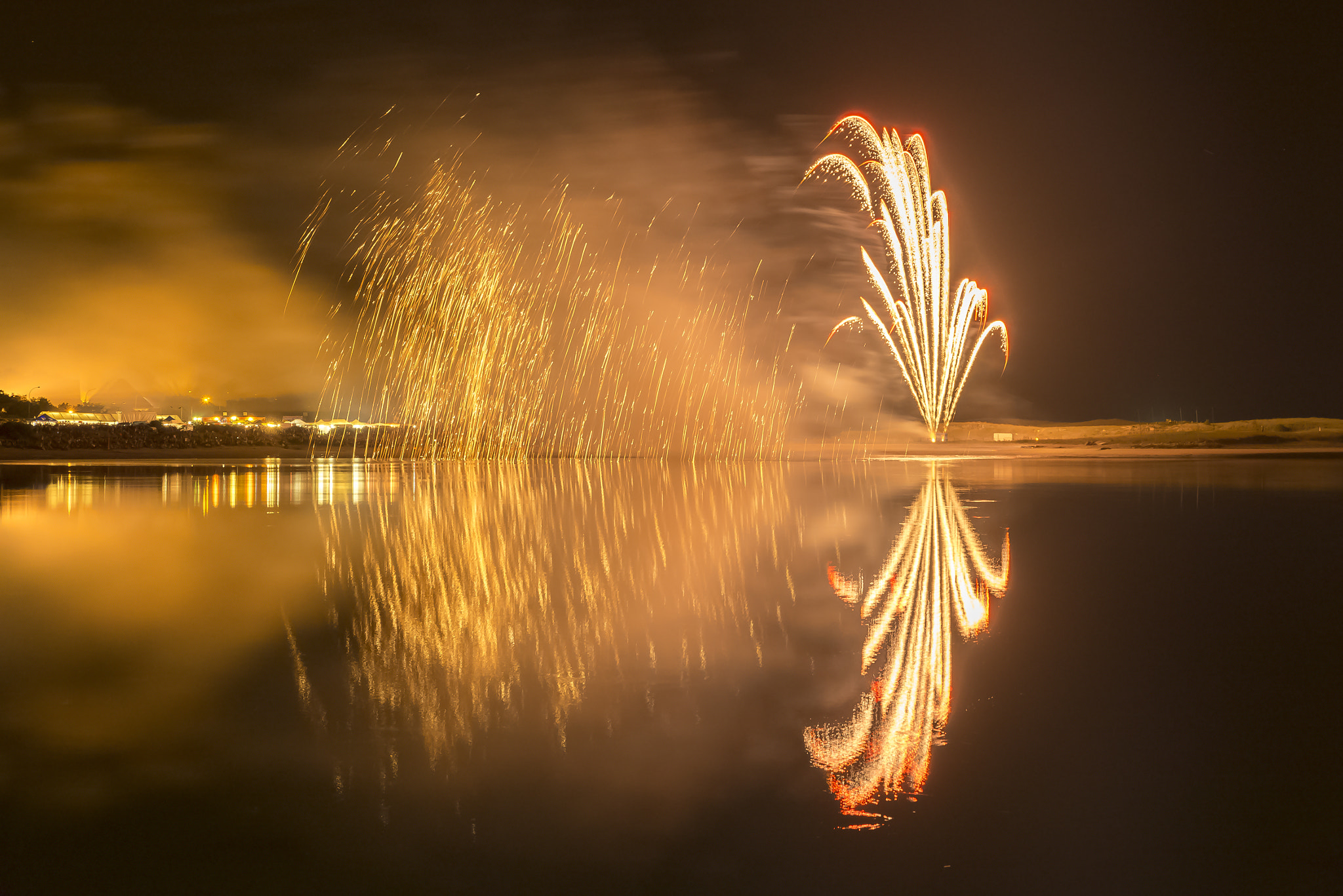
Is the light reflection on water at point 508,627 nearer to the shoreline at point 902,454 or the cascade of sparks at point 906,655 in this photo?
the cascade of sparks at point 906,655

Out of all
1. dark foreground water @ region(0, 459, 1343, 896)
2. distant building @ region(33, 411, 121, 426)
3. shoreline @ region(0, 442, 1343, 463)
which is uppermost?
distant building @ region(33, 411, 121, 426)

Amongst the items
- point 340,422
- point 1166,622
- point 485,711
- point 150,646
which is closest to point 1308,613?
point 1166,622

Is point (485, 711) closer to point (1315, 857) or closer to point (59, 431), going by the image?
point (1315, 857)

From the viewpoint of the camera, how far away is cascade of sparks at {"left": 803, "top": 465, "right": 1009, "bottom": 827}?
378 cm

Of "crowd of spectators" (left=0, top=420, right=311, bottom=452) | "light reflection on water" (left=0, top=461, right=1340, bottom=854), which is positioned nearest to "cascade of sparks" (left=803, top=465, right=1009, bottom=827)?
"light reflection on water" (left=0, top=461, right=1340, bottom=854)

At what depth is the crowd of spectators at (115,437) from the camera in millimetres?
44188

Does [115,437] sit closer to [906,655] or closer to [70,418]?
[70,418]

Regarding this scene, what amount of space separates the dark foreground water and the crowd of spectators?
42.0 m

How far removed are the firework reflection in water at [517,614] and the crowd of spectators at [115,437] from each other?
129ft

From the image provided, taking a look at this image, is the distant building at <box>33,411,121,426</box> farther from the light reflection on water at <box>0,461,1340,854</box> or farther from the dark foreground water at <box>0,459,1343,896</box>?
the dark foreground water at <box>0,459,1343,896</box>

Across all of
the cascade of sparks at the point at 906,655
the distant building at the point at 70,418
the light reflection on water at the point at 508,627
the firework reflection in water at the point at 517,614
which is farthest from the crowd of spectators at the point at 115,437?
the cascade of sparks at the point at 906,655

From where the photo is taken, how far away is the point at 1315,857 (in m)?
3.09

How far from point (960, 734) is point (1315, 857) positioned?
56.6 inches

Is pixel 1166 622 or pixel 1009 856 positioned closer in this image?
pixel 1009 856
